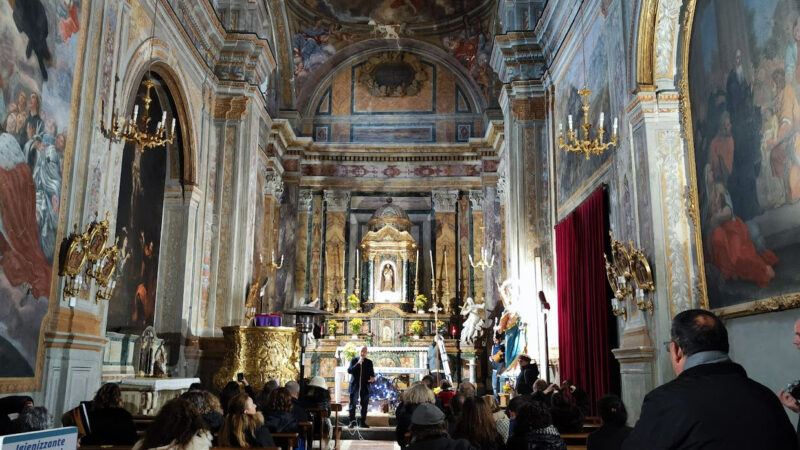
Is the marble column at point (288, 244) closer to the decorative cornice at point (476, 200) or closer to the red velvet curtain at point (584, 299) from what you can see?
the decorative cornice at point (476, 200)

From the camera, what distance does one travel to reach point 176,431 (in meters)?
3.27

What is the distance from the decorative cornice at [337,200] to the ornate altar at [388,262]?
124cm

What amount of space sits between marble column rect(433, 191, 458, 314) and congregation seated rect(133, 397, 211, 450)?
1591 centimetres

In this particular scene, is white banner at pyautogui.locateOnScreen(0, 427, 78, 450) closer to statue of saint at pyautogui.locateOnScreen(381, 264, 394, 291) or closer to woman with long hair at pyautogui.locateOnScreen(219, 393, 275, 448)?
woman with long hair at pyautogui.locateOnScreen(219, 393, 275, 448)

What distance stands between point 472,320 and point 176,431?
14867 mm

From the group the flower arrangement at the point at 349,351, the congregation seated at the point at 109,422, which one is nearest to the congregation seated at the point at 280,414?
the congregation seated at the point at 109,422

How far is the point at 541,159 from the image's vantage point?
13.4 metres

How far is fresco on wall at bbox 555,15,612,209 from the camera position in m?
10.0

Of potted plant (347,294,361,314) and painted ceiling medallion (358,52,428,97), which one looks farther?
painted ceiling medallion (358,52,428,97)

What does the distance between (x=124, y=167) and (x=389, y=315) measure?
9598 mm

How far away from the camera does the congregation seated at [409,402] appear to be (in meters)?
6.10

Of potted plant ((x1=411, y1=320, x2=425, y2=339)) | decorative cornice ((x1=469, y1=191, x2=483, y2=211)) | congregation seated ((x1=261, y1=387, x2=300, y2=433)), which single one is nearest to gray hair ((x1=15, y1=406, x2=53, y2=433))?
congregation seated ((x1=261, y1=387, x2=300, y2=433))

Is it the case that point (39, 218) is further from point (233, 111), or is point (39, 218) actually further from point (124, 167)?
point (233, 111)

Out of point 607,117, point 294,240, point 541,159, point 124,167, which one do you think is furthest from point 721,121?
point 294,240
